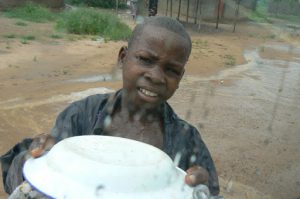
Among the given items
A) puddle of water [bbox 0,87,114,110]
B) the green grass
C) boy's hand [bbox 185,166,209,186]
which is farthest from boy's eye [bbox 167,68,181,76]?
the green grass

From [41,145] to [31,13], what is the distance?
55.1ft

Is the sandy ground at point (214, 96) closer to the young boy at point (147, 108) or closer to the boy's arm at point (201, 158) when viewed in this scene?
the young boy at point (147, 108)

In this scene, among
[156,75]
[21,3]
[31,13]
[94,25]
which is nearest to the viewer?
[156,75]

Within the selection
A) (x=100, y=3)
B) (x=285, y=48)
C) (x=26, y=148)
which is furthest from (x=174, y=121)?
(x=100, y=3)

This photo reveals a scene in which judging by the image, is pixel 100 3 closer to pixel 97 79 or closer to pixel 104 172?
pixel 97 79

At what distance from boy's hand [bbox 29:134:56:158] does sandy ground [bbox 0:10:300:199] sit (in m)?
2.82

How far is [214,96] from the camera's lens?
8.05 m

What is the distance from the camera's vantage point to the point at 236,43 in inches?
659

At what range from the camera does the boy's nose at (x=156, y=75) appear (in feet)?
5.65

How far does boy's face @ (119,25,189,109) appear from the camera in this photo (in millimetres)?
1743

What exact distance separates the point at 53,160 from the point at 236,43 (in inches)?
626

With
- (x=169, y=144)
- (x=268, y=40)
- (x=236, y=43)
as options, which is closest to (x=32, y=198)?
(x=169, y=144)

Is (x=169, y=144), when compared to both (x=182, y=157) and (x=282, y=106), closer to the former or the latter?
(x=182, y=157)

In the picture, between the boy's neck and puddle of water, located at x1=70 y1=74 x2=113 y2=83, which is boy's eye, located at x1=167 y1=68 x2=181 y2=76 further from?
puddle of water, located at x1=70 y1=74 x2=113 y2=83
